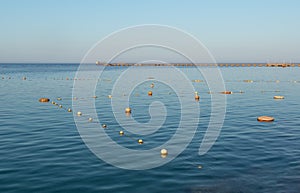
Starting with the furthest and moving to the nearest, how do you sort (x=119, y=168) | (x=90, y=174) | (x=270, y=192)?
(x=119, y=168) → (x=90, y=174) → (x=270, y=192)


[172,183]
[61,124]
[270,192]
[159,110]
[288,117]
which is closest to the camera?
[270,192]

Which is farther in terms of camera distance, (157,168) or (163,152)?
(163,152)

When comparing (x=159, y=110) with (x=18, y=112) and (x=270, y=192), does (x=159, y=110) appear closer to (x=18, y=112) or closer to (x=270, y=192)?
(x=18, y=112)

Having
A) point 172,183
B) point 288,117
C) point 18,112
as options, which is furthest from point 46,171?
point 288,117

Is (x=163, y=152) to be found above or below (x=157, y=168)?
above

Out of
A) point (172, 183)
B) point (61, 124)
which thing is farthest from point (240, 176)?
point (61, 124)

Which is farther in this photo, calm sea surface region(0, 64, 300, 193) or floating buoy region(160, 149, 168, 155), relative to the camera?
floating buoy region(160, 149, 168, 155)

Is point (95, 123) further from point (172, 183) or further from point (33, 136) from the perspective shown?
point (172, 183)

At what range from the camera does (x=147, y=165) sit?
91.6 feet

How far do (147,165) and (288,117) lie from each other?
32.2 metres

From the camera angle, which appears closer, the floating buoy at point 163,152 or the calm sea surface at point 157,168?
the calm sea surface at point 157,168

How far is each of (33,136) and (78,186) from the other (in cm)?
1653

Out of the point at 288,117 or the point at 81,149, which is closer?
the point at 81,149

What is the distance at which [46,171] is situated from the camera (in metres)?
25.8
